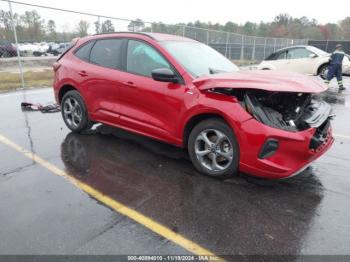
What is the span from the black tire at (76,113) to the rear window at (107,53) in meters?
0.72

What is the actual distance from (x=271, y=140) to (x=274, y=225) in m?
0.90

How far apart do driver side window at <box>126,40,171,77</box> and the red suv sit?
0.01 meters

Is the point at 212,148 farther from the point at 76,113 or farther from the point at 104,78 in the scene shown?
the point at 76,113

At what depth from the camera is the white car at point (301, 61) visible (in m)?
14.8

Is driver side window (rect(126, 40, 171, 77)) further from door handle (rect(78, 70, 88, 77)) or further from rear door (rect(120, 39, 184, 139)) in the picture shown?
door handle (rect(78, 70, 88, 77))

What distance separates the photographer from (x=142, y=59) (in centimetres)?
482

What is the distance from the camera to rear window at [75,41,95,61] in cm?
567

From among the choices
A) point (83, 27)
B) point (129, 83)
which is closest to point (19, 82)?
point (83, 27)

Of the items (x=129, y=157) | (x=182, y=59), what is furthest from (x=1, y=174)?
(x=182, y=59)

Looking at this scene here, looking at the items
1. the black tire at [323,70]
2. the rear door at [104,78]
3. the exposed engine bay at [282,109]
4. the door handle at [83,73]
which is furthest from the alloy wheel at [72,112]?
the black tire at [323,70]

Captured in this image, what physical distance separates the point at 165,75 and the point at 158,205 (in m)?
1.65

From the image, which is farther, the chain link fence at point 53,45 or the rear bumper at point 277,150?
the chain link fence at point 53,45

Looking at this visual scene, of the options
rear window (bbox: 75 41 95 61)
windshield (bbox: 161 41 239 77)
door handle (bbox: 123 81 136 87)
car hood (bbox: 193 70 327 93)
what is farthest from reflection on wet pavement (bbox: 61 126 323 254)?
rear window (bbox: 75 41 95 61)

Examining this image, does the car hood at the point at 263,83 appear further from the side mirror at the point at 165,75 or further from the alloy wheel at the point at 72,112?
the alloy wheel at the point at 72,112
